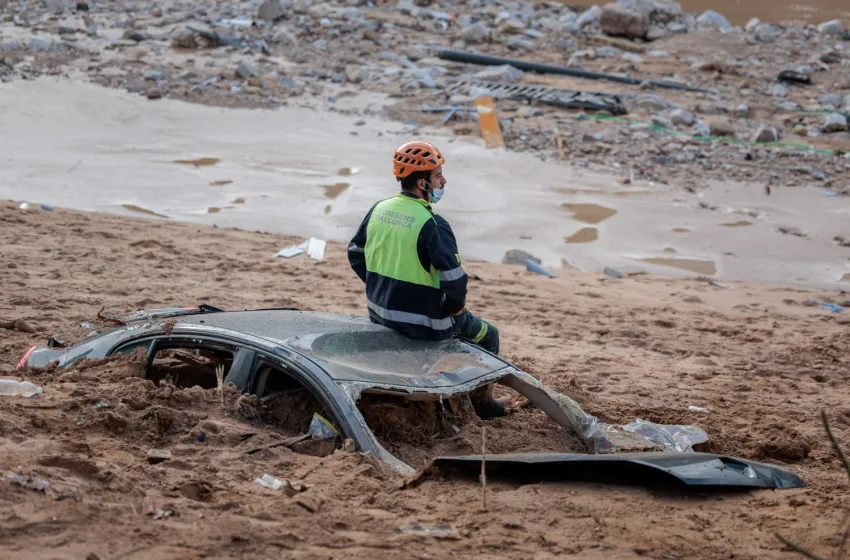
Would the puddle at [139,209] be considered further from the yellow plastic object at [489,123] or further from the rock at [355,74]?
the rock at [355,74]

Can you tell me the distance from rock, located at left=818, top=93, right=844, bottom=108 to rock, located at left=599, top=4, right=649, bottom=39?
19.4 feet

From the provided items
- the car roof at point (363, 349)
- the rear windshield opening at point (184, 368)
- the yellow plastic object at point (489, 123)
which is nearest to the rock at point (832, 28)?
the yellow plastic object at point (489, 123)

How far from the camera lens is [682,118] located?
16.7 meters

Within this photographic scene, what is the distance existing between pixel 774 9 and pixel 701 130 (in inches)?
631

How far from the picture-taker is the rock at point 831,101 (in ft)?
60.7

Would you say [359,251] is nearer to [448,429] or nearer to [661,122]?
[448,429]

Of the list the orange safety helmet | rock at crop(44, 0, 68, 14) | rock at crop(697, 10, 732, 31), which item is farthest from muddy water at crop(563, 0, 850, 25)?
the orange safety helmet

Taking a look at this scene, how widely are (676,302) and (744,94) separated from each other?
10527 millimetres

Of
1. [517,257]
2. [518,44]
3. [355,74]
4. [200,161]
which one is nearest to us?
[517,257]

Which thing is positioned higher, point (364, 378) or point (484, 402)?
point (364, 378)

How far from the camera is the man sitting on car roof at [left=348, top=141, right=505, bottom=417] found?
17.8 feet

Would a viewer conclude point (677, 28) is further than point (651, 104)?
Yes

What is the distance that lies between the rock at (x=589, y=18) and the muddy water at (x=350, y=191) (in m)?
10.0

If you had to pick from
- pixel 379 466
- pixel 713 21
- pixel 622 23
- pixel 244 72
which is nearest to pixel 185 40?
pixel 244 72
